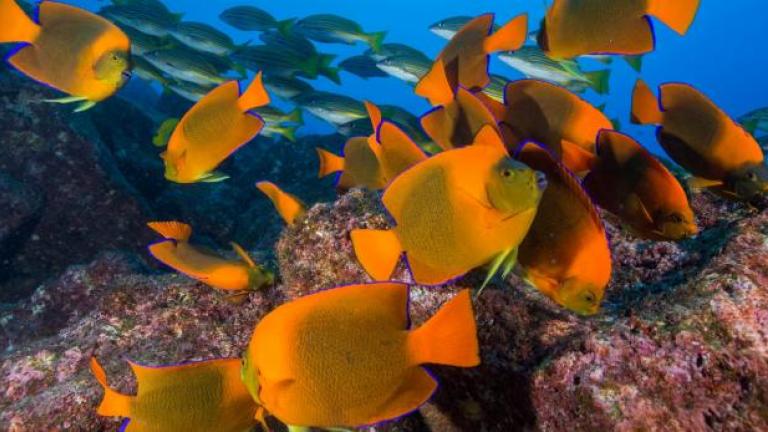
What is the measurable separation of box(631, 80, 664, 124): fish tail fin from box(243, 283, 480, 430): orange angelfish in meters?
1.38

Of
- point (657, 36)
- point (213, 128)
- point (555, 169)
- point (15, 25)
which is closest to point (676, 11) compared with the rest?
point (555, 169)

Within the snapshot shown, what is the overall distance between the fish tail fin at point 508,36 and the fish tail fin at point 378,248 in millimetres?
1488

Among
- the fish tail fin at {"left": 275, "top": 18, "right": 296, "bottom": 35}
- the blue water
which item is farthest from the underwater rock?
the blue water

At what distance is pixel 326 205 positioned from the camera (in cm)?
241

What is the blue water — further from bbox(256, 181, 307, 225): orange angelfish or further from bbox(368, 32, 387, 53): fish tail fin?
bbox(256, 181, 307, 225): orange angelfish

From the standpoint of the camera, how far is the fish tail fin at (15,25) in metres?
2.45

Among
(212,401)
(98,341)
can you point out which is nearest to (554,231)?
(212,401)

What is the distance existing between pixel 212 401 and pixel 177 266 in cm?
101

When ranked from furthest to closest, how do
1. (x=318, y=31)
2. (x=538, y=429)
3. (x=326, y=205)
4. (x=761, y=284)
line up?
(x=318, y=31) → (x=326, y=205) → (x=538, y=429) → (x=761, y=284)

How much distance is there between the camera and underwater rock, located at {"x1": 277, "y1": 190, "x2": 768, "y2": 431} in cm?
142

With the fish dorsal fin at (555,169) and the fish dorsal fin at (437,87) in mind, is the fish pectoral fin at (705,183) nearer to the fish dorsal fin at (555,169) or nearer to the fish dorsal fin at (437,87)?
the fish dorsal fin at (555,169)

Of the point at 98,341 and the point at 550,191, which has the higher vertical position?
the point at 550,191

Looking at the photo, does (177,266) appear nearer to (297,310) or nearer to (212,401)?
(212,401)

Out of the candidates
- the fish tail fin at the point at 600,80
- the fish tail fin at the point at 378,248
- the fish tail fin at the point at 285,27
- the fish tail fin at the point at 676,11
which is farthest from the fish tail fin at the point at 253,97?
the fish tail fin at the point at 285,27
